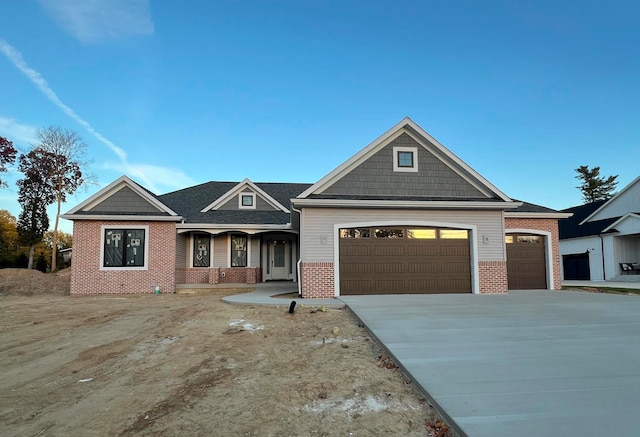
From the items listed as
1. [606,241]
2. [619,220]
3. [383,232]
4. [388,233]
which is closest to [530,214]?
[388,233]

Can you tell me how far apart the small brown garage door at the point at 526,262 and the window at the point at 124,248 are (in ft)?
49.7

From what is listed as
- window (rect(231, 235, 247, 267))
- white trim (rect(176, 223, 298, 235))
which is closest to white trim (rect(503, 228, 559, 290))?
white trim (rect(176, 223, 298, 235))

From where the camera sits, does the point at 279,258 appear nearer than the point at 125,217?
No

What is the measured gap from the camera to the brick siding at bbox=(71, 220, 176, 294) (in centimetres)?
1479

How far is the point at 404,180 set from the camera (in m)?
12.7

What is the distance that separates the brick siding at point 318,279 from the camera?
1165cm

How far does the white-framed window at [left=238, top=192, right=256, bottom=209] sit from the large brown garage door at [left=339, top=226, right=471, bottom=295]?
29.0 feet

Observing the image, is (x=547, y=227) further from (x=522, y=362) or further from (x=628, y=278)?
(x=522, y=362)

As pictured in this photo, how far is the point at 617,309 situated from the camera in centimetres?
891

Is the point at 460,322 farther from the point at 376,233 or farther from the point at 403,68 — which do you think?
the point at 403,68

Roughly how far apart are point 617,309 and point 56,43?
19679mm

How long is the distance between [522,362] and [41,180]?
1287 inches

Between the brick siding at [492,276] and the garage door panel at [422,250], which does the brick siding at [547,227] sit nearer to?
the brick siding at [492,276]

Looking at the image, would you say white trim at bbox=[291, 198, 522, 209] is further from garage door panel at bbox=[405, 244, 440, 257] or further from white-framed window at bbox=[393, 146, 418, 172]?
white-framed window at bbox=[393, 146, 418, 172]
